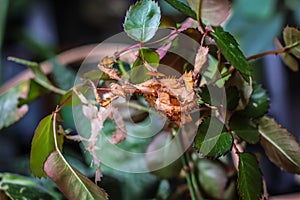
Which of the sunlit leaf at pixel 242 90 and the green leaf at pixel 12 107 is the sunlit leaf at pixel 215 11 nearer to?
the sunlit leaf at pixel 242 90

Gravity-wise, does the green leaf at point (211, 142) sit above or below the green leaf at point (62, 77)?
above

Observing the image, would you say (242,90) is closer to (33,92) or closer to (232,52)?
(232,52)

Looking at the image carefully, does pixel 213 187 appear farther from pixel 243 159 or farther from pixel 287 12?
pixel 287 12

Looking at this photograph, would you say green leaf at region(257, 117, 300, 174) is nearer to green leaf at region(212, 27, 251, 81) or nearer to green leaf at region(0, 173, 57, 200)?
green leaf at region(212, 27, 251, 81)

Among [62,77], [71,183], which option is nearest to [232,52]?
[71,183]

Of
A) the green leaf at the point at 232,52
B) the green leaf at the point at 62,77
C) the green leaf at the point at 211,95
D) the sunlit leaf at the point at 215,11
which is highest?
the sunlit leaf at the point at 215,11

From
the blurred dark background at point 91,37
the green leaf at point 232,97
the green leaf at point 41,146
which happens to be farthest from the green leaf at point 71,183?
the blurred dark background at point 91,37
